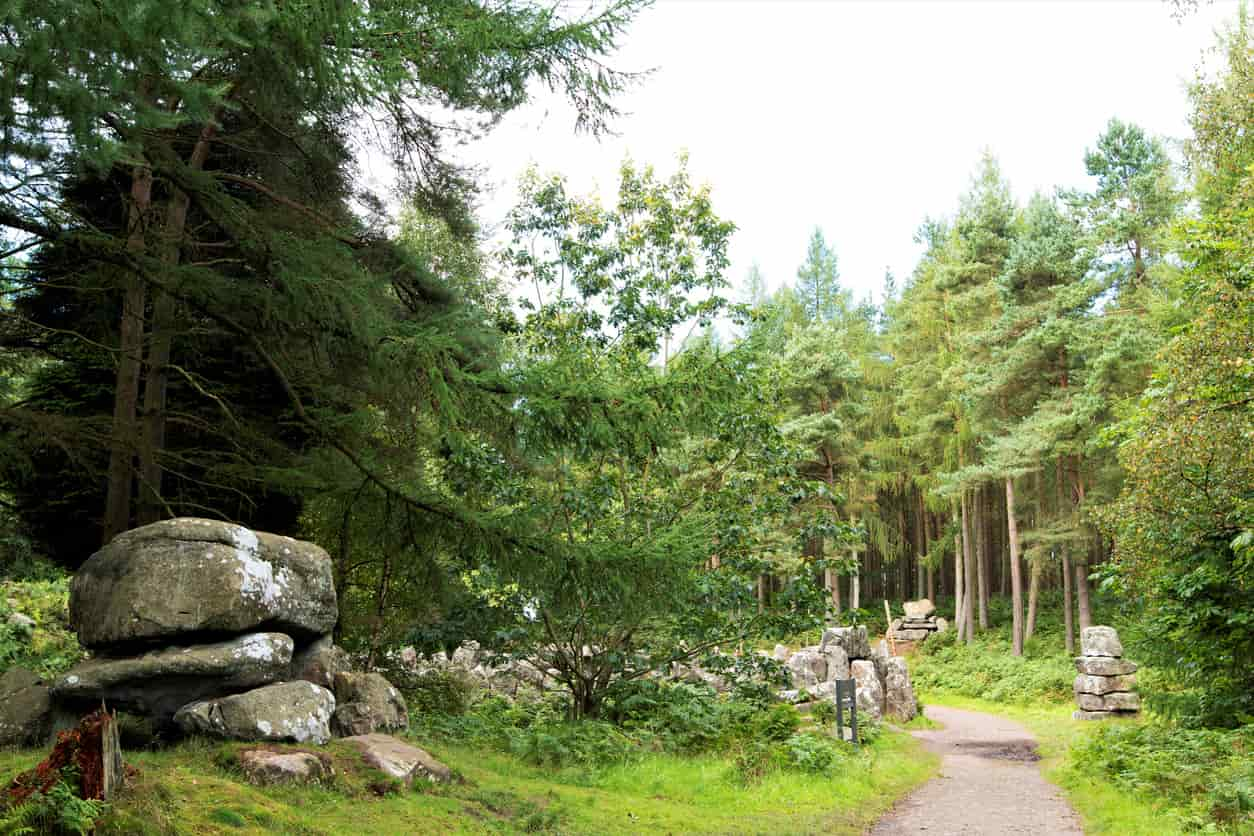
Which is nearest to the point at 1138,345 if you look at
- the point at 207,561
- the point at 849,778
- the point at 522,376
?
the point at 849,778

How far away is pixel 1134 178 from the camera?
955 inches

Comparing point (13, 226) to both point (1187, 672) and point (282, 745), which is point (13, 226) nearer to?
point (282, 745)

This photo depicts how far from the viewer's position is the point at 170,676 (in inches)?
259

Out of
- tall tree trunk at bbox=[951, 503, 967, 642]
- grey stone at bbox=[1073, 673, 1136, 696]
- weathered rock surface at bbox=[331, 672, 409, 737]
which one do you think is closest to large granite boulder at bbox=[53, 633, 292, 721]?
weathered rock surface at bbox=[331, 672, 409, 737]

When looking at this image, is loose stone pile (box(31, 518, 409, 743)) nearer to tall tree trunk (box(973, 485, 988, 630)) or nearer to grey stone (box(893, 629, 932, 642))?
tall tree trunk (box(973, 485, 988, 630))

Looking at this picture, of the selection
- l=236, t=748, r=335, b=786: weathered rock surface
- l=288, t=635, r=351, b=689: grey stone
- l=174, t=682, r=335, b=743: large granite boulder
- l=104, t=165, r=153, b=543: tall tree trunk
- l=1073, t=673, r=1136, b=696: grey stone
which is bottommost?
l=1073, t=673, r=1136, b=696: grey stone

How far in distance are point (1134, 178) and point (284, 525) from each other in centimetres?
2397

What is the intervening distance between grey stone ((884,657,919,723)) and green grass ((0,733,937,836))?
5335 millimetres

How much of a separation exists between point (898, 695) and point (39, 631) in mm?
14788

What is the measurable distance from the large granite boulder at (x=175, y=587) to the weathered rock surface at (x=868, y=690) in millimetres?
11303

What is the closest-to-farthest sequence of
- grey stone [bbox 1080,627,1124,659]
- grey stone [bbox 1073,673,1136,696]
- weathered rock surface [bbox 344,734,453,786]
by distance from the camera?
weathered rock surface [bbox 344,734,453,786] → grey stone [bbox 1073,673,1136,696] → grey stone [bbox 1080,627,1124,659]

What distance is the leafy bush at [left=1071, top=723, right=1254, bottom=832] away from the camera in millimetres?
7492

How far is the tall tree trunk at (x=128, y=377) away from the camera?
7960mm

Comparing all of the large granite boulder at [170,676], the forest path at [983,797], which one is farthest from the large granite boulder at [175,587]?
the forest path at [983,797]
